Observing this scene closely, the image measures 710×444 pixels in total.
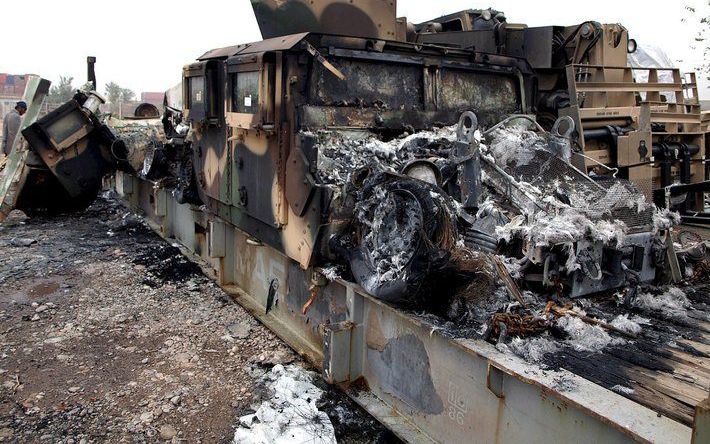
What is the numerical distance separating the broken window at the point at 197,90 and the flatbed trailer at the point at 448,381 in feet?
4.97

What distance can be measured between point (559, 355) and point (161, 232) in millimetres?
6933

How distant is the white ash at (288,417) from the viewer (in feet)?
11.3

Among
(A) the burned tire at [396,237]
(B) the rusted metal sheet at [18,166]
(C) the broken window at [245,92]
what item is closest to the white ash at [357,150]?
(A) the burned tire at [396,237]

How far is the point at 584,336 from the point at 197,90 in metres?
4.27

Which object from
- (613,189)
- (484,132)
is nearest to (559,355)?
(613,189)

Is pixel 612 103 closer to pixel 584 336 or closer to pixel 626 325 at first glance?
pixel 626 325

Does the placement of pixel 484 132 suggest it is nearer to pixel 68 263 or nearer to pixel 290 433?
pixel 290 433

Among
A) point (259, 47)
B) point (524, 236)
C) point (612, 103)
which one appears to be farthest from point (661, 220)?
point (612, 103)

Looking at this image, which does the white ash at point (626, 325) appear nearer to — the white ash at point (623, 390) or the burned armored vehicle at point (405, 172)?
the burned armored vehicle at point (405, 172)

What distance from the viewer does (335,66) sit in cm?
434

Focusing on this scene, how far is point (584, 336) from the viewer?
299 centimetres

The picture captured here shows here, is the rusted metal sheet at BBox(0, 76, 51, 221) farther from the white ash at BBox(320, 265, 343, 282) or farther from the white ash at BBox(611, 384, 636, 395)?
the white ash at BBox(611, 384, 636, 395)

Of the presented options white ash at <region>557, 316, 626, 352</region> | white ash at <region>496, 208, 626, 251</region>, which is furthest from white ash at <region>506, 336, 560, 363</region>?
white ash at <region>496, 208, 626, 251</region>

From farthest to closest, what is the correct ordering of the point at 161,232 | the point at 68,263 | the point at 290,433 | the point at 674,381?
the point at 161,232, the point at 68,263, the point at 290,433, the point at 674,381
